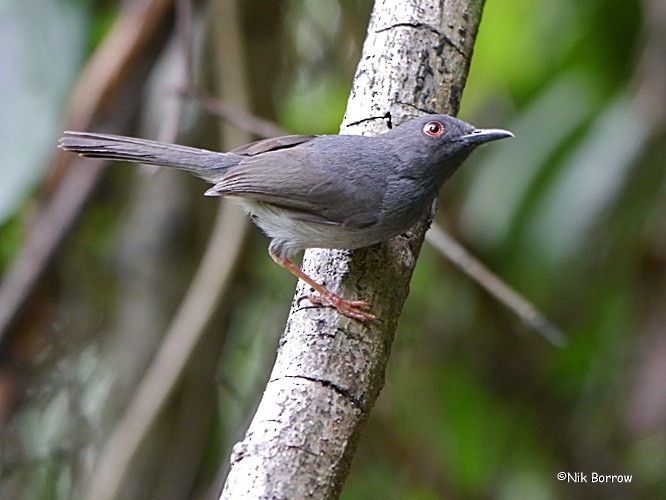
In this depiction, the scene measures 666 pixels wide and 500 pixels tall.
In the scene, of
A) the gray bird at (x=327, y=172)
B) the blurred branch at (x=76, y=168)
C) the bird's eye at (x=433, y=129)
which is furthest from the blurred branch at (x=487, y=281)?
the blurred branch at (x=76, y=168)

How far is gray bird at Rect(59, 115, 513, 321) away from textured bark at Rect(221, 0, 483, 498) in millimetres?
75

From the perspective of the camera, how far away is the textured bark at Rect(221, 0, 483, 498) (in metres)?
2.04

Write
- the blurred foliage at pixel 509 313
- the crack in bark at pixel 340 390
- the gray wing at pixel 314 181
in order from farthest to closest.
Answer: the blurred foliage at pixel 509 313
the gray wing at pixel 314 181
the crack in bark at pixel 340 390

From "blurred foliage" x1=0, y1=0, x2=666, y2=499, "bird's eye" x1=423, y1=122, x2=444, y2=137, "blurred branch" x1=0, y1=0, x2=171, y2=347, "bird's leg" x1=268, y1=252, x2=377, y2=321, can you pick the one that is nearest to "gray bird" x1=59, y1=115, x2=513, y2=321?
"bird's eye" x1=423, y1=122, x2=444, y2=137

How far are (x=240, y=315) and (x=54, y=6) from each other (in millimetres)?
1968

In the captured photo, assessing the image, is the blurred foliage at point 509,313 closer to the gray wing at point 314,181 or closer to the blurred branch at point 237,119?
the blurred branch at point 237,119

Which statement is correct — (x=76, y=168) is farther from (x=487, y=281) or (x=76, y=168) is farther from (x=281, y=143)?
(x=487, y=281)

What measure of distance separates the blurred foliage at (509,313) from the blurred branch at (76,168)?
1.32 feet

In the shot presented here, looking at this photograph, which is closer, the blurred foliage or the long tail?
the long tail

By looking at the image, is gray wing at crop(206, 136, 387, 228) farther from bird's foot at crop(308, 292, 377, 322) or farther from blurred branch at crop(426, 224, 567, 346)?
bird's foot at crop(308, 292, 377, 322)

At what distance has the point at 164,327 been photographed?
15.3 feet

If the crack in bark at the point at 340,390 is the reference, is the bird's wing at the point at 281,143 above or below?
above

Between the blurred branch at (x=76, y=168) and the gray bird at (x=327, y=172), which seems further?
the blurred branch at (x=76, y=168)

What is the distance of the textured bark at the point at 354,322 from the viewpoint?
204 cm
